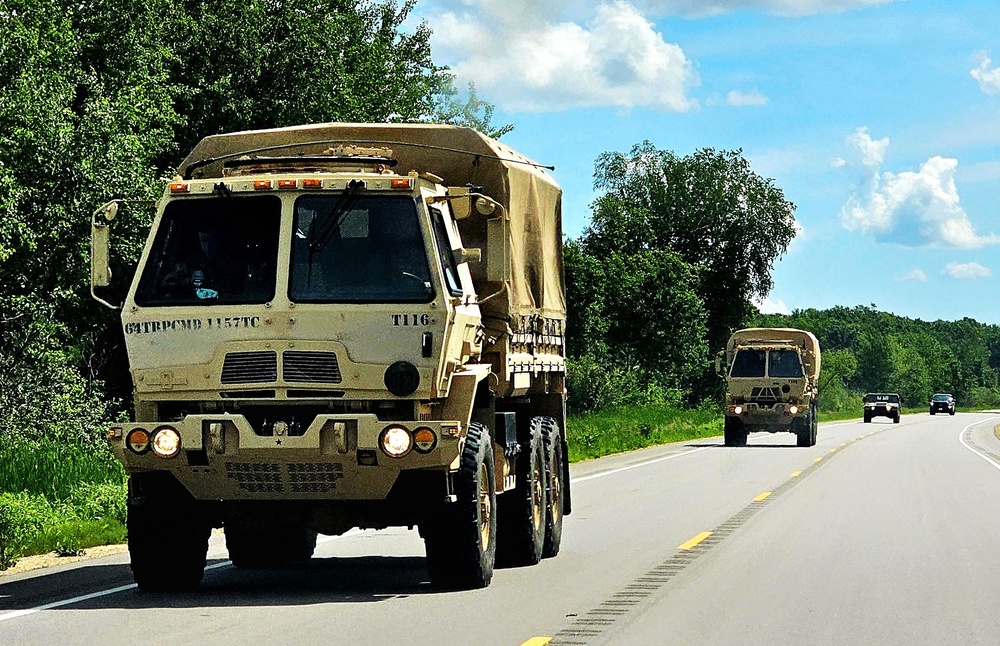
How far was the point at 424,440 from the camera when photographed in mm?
10133

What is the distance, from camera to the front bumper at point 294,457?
10.1 metres

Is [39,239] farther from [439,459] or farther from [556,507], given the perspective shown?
[439,459]

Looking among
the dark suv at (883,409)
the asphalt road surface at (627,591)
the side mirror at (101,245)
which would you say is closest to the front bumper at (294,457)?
the asphalt road surface at (627,591)

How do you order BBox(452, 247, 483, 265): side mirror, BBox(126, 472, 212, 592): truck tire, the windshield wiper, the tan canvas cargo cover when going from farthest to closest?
the tan canvas cargo cover
BBox(452, 247, 483, 265): side mirror
BBox(126, 472, 212, 592): truck tire
the windshield wiper

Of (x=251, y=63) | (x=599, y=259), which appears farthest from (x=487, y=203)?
(x=599, y=259)

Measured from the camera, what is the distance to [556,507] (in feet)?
45.5

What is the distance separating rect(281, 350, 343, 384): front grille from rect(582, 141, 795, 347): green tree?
78.2 metres

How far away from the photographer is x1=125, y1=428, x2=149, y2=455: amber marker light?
1023cm

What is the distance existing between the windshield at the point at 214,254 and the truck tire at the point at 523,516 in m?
3.32

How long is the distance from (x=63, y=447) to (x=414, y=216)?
13690mm

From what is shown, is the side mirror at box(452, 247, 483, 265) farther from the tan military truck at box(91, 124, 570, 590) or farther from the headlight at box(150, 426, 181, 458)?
the headlight at box(150, 426, 181, 458)

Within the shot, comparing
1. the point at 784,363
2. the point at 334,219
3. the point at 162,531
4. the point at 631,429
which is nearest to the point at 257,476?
the point at 162,531

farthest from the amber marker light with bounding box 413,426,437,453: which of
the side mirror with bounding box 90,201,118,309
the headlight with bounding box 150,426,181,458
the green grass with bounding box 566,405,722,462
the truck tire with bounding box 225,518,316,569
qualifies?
the green grass with bounding box 566,405,722,462

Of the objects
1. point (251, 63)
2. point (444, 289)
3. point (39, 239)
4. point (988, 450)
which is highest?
point (251, 63)
